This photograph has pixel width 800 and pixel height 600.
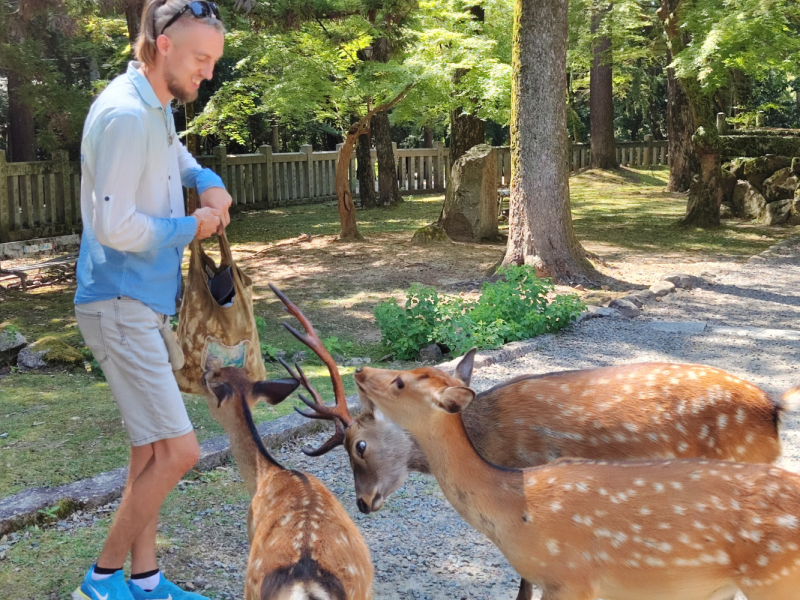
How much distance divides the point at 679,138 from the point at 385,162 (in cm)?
626

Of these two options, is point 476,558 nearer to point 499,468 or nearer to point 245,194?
point 499,468

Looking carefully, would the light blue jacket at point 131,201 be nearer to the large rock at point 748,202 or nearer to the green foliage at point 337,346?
the green foliage at point 337,346

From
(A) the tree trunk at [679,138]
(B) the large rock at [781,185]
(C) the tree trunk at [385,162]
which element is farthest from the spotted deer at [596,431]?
(A) the tree trunk at [679,138]

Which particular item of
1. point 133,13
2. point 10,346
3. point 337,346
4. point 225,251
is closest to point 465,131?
point 133,13

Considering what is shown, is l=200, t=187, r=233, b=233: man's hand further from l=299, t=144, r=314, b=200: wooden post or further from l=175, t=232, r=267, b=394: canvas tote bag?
l=299, t=144, r=314, b=200: wooden post

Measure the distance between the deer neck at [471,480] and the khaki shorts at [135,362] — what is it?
2.87 feet

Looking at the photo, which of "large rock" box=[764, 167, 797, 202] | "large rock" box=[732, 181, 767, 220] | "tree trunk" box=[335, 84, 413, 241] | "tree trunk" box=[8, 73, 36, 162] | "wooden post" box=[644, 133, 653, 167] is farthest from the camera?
"wooden post" box=[644, 133, 653, 167]

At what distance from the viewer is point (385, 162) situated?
18484 millimetres

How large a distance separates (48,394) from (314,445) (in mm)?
2189

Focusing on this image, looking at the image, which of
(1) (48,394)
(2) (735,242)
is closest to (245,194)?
(2) (735,242)

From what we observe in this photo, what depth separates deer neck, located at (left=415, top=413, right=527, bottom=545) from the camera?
2914 millimetres

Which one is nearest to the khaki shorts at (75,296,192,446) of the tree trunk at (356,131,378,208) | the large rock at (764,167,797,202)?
the large rock at (764,167,797,202)

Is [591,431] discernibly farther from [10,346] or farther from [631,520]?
[10,346]

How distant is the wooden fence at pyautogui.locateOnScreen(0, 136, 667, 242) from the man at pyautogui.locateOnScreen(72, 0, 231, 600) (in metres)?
10.4
